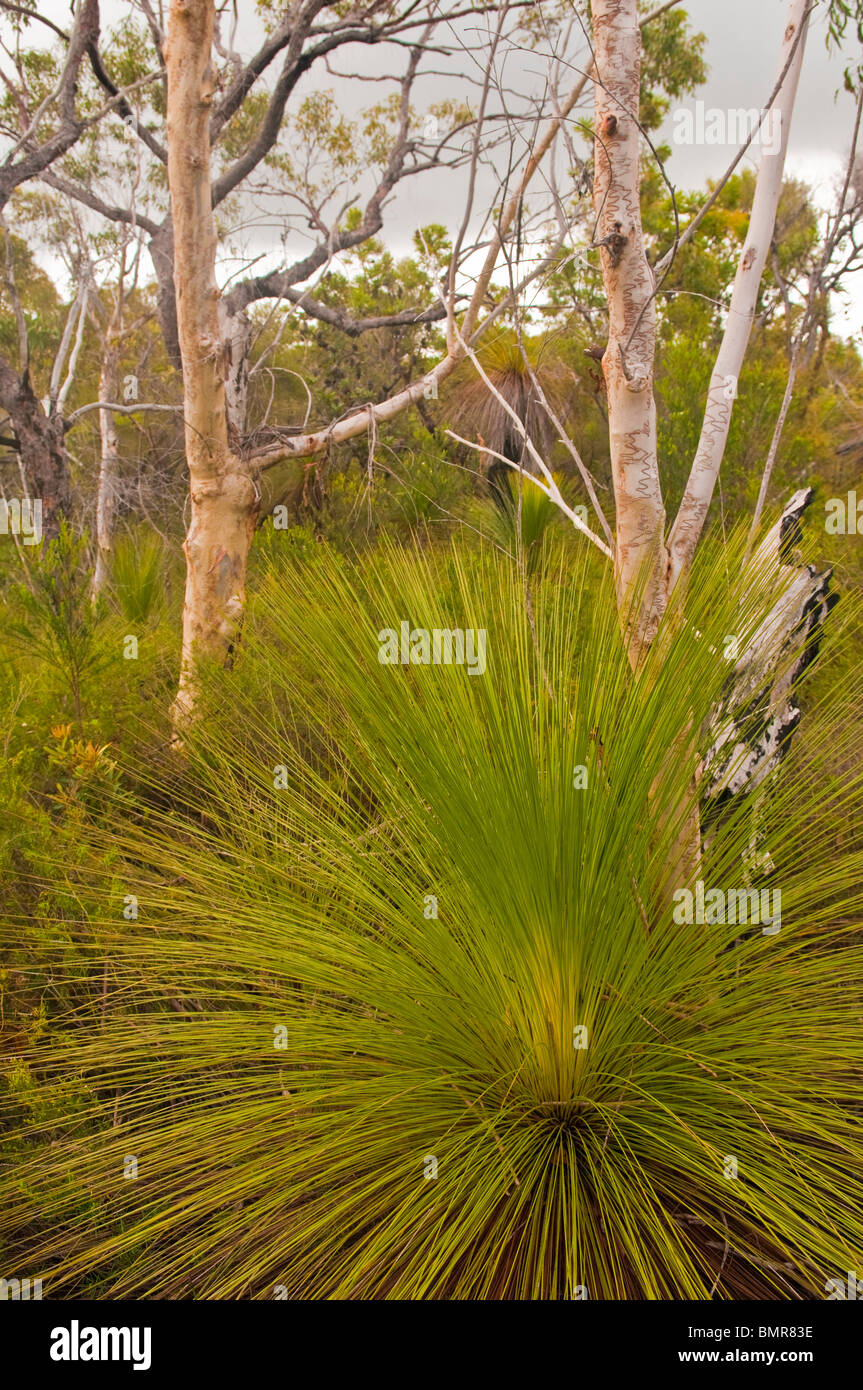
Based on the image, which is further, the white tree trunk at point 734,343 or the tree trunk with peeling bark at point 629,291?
the white tree trunk at point 734,343

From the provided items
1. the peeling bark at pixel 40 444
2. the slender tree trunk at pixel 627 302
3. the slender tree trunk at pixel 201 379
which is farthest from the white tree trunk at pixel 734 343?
the peeling bark at pixel 40 444

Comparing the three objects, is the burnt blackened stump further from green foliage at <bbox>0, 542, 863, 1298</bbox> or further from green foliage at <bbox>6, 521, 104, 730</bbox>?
green foliage at <bbox>6, 521, 104, 730</bbox>

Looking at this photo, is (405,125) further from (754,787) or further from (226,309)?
(754,787)

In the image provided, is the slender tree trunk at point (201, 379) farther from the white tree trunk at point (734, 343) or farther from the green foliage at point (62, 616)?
the white tree trunk at point (734, 343)

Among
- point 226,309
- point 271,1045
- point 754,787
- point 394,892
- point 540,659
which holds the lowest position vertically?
point 271,1045

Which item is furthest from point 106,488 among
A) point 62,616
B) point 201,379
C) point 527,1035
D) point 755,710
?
point 527,1035

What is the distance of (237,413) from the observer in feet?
A: 18.7

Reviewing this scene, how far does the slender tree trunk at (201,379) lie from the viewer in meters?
4.13

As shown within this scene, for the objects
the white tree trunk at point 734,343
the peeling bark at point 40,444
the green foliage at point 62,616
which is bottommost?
the green foliage at point 62,616

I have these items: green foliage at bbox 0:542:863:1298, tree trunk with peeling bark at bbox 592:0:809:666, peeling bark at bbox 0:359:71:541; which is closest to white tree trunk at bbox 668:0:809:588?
tree trunk with peeling bark at bbox 592:0:809:666

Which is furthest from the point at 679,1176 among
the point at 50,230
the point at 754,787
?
the point at 50,230

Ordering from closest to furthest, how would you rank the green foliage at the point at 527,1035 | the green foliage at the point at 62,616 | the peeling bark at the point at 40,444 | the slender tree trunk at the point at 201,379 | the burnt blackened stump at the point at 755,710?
1. the green foliage at the point at 527,1035
2. the burnt blackened stump at the point at 755,710
3. the green foliage at the point at 62,616
4. the slender tree trunk at the point at 201,379
5. the peeling bark at the point at 40,444

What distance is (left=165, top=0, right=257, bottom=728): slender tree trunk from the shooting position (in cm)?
413
